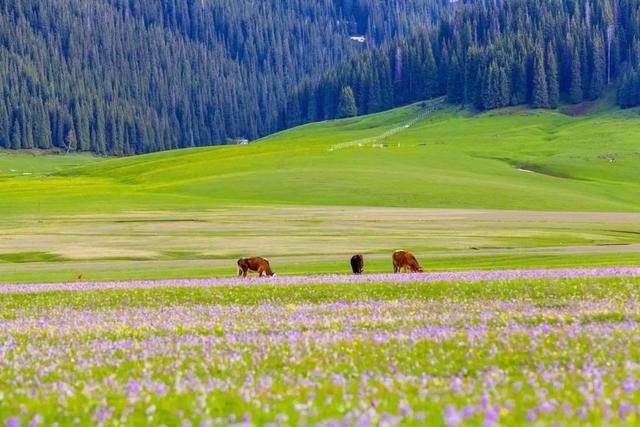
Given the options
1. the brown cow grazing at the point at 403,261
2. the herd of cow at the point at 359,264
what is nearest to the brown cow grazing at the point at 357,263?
the herd of cow at the point at 359,264

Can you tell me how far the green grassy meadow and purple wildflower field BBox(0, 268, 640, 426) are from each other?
63.5 feet

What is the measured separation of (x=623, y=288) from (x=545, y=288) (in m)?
2.22

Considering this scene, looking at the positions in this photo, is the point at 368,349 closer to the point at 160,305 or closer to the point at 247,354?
the point at 247,354

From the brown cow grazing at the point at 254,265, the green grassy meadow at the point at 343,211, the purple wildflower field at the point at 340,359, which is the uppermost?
the purple wildflower field at the point at 340,359

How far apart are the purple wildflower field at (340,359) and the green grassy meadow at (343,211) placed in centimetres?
1936

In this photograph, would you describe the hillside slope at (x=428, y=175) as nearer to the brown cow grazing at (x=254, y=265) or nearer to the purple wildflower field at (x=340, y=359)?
the brown cow grazing at (x=254, y=265)

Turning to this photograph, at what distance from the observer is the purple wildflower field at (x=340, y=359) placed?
11.1m

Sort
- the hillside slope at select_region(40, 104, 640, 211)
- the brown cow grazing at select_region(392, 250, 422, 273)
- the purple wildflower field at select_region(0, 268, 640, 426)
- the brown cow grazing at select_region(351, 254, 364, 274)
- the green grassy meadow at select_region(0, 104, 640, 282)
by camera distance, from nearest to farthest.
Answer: the purple wildflower field at select_region(0, 268, 640, 426) < the brown cow grazing at select_region(392, 250, 422, 273) < the brown cow grazing at select_region(351, 254, 364, 274) < the green grassy meadow at select_region(0, 104, 640, 282) < the hillside slope at select_region(40, 104, 640, 211)

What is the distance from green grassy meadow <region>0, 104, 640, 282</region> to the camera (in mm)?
53719

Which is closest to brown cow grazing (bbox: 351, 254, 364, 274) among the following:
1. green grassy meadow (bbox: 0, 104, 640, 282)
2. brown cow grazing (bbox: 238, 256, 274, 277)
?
brown cow grazing (bbox: 238, 256, 274, 277)

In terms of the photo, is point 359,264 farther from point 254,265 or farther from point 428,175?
point 428,175

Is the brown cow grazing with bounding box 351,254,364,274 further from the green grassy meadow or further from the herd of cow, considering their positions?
the green grassy meadow

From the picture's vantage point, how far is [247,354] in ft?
54.4

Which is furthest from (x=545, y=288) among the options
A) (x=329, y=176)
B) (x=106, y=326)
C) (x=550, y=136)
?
(x=550, y=136)
